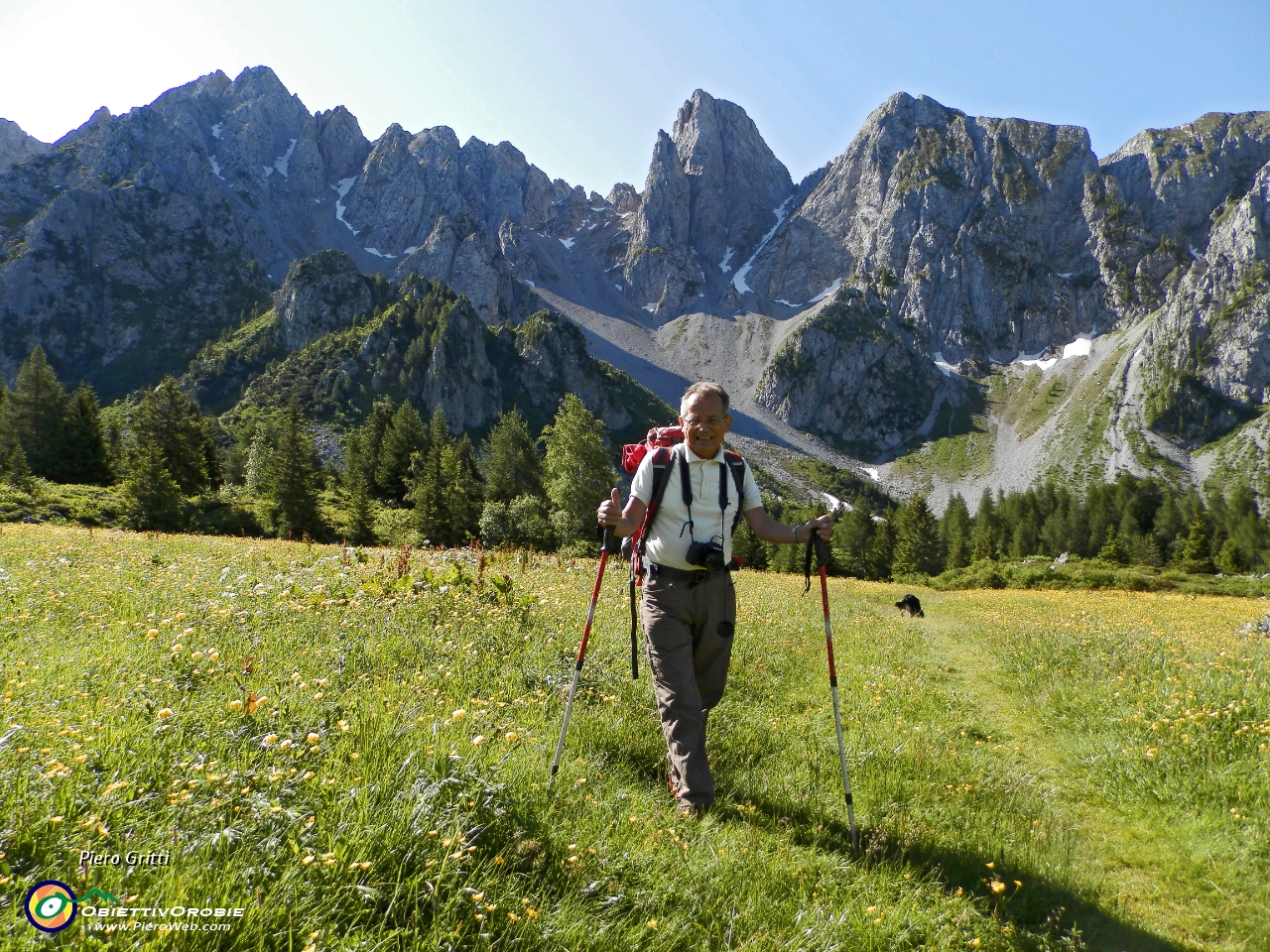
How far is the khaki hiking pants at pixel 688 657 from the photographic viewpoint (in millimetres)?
5062

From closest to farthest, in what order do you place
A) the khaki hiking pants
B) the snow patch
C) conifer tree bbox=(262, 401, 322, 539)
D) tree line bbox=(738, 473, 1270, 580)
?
the khaki hiking pants → conifer tree bbox=(262, 401, 322, 539) → tree line bbox=(738, 473, 1270, 580) → the snow patch

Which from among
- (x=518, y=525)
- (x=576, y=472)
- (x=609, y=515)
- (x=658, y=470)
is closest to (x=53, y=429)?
(x=518, y=525)

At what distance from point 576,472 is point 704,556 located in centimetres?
4382

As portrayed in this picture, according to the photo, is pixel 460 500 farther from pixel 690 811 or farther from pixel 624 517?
pixel 690 811

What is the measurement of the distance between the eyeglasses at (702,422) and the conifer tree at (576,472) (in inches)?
1638

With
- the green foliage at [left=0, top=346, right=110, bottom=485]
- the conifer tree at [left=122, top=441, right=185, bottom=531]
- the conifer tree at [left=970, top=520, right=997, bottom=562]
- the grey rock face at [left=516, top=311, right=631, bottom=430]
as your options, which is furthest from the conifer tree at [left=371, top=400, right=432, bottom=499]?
the grey rock face at [left=516, top=311, right=631, bottom=430]

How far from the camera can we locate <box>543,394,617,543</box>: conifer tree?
155 ft

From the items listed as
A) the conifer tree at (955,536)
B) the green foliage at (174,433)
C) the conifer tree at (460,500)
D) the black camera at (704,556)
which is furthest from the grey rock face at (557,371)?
the black camera at (704,556)

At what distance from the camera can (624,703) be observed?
6629mm

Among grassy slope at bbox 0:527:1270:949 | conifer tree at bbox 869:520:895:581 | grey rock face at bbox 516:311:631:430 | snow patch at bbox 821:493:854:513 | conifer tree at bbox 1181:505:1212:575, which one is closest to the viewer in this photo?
grassy slope at bbox 0:527:1270:949

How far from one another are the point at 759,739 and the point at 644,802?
243cm

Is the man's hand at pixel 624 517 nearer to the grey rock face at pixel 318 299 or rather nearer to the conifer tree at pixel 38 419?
the conifer tree at pixel 38 419

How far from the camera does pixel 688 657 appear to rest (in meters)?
5.31

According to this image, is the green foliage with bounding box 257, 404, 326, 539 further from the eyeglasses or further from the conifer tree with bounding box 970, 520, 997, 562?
the conifer tree with bounding box 970, 520, 997, 562
